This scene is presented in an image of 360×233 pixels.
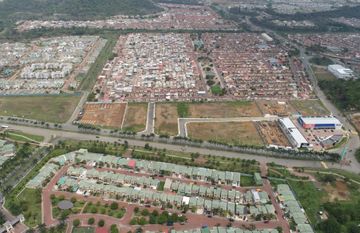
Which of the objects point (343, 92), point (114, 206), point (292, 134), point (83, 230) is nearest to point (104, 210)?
point (114, 206)

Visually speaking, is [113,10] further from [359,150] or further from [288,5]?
[359,150]

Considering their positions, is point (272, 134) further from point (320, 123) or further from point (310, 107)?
point (310, 107)

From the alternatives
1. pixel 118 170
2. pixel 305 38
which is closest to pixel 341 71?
pixel 305 38

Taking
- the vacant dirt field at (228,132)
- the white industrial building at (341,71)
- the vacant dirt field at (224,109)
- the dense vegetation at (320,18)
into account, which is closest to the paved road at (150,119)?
the vacant dirt field at (228,132)

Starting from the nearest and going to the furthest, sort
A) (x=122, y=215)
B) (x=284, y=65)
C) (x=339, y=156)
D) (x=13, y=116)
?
(x=122, y=215)
(x=339, y=156)
(x=13, y=116)
(x=284, y=65)

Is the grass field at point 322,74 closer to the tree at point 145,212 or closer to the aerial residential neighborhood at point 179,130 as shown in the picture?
the aerial residential neighborhood at point 179,130
